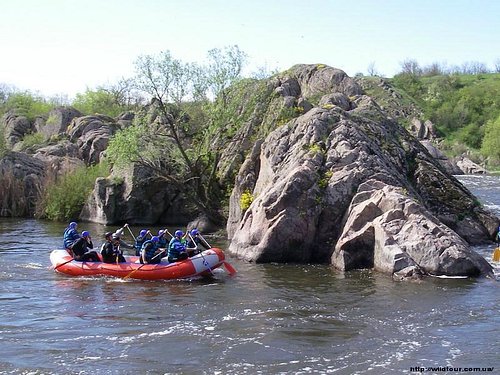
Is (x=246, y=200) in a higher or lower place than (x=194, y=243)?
higher

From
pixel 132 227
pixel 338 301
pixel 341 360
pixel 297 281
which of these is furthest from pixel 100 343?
pixel 132 227

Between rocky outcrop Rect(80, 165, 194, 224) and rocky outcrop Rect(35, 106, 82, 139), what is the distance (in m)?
19.8

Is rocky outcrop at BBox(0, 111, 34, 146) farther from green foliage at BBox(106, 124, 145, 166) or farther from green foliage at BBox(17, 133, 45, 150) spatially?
green foliage at BBox(106, 124, 145, 166)

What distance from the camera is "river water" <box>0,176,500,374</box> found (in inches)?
437

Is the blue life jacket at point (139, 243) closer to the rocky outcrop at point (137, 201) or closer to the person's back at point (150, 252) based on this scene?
the person's back at point (150, 252)

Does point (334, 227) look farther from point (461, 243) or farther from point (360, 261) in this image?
point (461, 243)

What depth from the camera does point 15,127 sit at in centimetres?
5538

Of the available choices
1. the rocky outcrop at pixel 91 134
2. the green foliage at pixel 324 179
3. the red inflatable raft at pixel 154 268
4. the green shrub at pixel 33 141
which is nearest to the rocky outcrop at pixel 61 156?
the rocky outcrop at pixel 91 134

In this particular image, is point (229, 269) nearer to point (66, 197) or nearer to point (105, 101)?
point (66, 197)

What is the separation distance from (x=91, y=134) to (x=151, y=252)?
1104 inches

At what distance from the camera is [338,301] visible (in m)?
15.4

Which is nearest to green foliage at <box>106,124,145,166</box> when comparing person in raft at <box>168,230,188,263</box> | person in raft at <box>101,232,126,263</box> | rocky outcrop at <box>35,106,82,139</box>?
person in raft at <box>101,232,126,263</box>

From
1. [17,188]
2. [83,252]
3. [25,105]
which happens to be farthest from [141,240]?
[25,105]

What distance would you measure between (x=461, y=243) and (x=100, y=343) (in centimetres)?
1070
